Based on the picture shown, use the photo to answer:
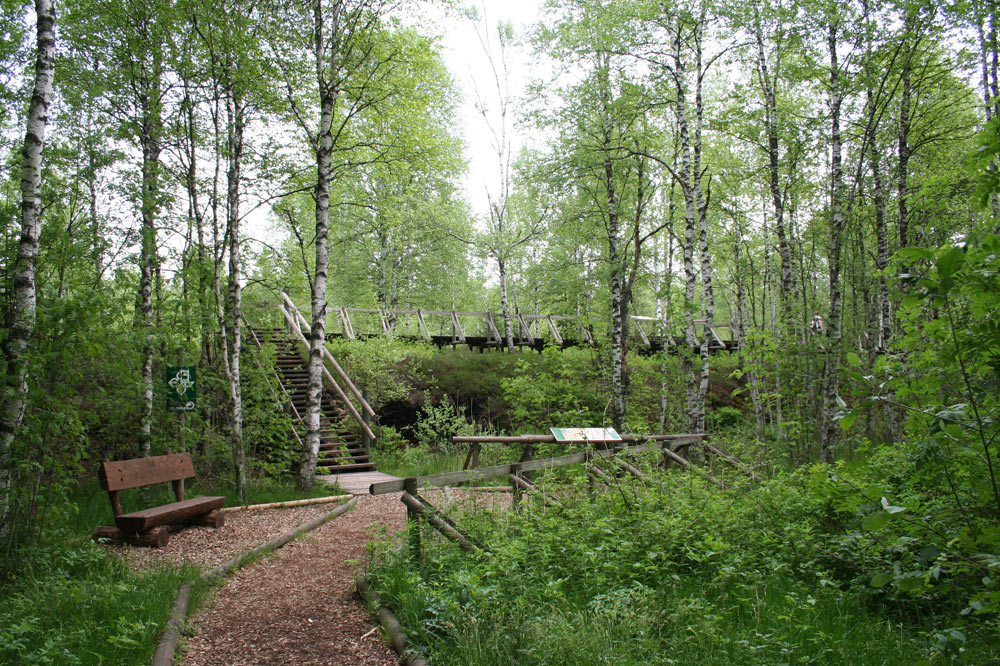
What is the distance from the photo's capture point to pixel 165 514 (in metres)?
6.07

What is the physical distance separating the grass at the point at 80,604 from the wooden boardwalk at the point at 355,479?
384cm

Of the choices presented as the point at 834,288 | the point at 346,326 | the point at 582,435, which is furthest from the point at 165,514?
the point at 346,326

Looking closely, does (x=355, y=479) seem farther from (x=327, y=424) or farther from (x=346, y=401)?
(x=327, y=424)

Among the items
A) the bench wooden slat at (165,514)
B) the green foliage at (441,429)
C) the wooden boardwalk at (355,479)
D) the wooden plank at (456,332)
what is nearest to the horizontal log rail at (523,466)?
the bench wooden slat at (165,514)

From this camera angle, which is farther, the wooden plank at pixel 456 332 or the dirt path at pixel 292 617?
the wooden plank at pixel 456 332

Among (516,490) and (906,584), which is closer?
(906,584)

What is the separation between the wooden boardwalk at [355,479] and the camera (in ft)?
29.8

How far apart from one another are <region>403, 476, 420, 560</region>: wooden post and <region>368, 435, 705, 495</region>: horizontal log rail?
0.01m

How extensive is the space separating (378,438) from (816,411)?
862cm

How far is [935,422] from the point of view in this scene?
2281 mm

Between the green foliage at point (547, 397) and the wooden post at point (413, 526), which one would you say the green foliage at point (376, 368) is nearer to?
the green foliage at point (547, 397)

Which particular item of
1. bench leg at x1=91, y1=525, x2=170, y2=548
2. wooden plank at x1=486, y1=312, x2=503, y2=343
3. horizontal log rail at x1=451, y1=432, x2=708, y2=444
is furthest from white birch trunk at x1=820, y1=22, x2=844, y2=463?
wooden plank at x1=486, y1=312, x2=503, y2=343

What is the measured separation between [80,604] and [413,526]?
2.44 m

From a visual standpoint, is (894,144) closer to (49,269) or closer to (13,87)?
(49,269)
